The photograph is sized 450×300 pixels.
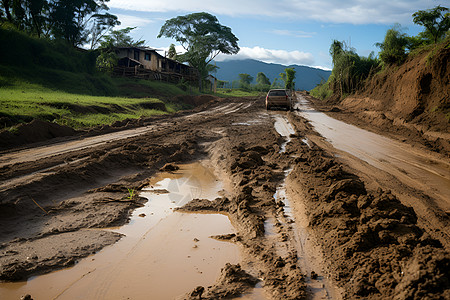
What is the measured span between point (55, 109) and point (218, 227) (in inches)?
450

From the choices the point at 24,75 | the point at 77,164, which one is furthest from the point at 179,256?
the point at 24,75

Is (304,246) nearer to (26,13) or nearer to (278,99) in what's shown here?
(278,99)

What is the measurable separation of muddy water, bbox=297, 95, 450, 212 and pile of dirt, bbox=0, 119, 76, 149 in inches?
354

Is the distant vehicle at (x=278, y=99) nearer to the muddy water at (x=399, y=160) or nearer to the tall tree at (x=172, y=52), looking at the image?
the muddy water at (x=399, y=160)

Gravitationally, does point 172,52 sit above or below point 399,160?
above

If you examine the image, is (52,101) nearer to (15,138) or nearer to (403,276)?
(15,138)

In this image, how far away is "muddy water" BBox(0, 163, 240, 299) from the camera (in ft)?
10.7

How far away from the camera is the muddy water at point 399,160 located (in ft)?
21.5

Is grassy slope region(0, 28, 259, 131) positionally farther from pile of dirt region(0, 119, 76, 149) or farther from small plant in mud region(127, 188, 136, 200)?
small plant in mud region(127, 188, 136, 200)

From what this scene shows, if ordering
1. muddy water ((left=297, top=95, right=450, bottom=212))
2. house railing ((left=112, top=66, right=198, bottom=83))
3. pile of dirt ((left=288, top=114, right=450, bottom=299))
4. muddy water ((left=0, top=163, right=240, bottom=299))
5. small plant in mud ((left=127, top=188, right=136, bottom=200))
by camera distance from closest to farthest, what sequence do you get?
pile of dirt ((left=288, top=114, right=450, bottom=299)) < muddy water ((left=0, top=163, right=240, bottom=299)) < small plant in mud ((left=127, top=188, right=136, bottom=200)) < muddy water ((left=297, top=95, right=450, bottom=212)) < house railing ((left=112, top=66, right=198, bottom=83))

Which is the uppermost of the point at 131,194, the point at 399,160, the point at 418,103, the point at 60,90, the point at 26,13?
the point at 26,13

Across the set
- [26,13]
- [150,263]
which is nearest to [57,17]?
[26,13]

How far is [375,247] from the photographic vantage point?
3533mm

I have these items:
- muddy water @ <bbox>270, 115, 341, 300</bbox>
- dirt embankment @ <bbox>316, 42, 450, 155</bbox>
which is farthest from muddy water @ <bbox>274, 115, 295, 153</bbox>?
muddy water @ <bbox>270, 115, 341, 300</bbox>
